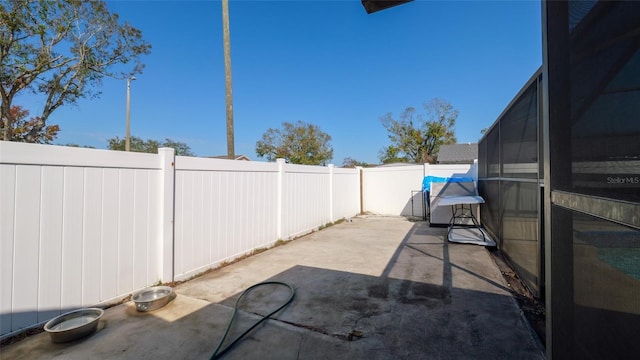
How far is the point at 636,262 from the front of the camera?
0.63 metres

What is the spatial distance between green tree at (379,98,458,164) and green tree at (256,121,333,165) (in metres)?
6.65

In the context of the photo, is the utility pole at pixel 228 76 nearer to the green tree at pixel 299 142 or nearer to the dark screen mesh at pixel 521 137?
the dark screen mesh at pixel 521 137

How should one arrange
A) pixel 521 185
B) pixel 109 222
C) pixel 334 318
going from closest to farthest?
pixel 334 318 → pixel 109 222 → pixel 521 185

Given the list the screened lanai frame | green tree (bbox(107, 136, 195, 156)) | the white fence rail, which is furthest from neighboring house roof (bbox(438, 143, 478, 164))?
green tree (bbox(107, 136, 195, 156))

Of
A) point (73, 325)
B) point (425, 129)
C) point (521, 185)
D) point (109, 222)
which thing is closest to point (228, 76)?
point (109, 222)

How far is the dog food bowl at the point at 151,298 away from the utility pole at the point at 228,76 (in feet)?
11.3

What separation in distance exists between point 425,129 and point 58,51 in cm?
2297

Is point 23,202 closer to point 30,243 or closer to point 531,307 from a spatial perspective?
point 30,243

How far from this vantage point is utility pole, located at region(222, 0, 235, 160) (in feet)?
19.7

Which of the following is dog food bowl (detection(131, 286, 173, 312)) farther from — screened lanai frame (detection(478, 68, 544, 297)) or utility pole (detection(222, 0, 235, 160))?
screened lanai frame (detection(478, 68, 544, 297))

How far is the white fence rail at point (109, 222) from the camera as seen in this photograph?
229 centimetres

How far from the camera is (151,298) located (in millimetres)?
2910

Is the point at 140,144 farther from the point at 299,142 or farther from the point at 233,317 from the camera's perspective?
the point at 233,317

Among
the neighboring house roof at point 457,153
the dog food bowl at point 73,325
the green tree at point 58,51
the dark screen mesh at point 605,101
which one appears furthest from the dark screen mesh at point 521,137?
the neighboring house roof at point 457,153
